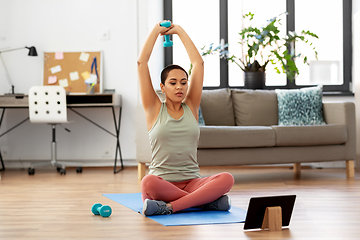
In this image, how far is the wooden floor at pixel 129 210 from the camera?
1.59m

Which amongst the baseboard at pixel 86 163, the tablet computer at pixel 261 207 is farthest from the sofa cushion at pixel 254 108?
the tablet computer at pixel 261 207

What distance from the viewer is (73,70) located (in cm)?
449

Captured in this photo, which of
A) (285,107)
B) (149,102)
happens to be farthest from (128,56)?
(149,102)

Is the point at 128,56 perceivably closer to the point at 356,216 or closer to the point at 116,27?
the point at 116,27

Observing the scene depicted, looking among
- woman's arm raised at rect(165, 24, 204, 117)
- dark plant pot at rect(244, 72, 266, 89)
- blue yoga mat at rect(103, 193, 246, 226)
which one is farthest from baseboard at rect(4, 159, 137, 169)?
woman's arm raised at rect(165, 24, 204, 117)

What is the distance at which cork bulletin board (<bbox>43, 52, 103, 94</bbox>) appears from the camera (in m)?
4.48

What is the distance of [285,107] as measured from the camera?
3.77 m

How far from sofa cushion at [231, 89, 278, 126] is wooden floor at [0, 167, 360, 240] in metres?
0.47

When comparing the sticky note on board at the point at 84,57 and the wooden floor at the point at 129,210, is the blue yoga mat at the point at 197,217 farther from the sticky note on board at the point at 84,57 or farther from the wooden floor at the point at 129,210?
the sticky note on board at the point at 84,57

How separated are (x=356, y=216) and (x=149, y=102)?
1076 millimetres

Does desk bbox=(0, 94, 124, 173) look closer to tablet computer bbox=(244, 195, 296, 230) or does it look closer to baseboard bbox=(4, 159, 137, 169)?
baseboard bbox=(4, 159, 137, 169)

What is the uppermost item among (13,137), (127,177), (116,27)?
(116,27)

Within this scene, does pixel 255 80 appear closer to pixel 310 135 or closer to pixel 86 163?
pixel 310 135

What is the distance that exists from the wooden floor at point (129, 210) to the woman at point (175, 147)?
0.18 m
